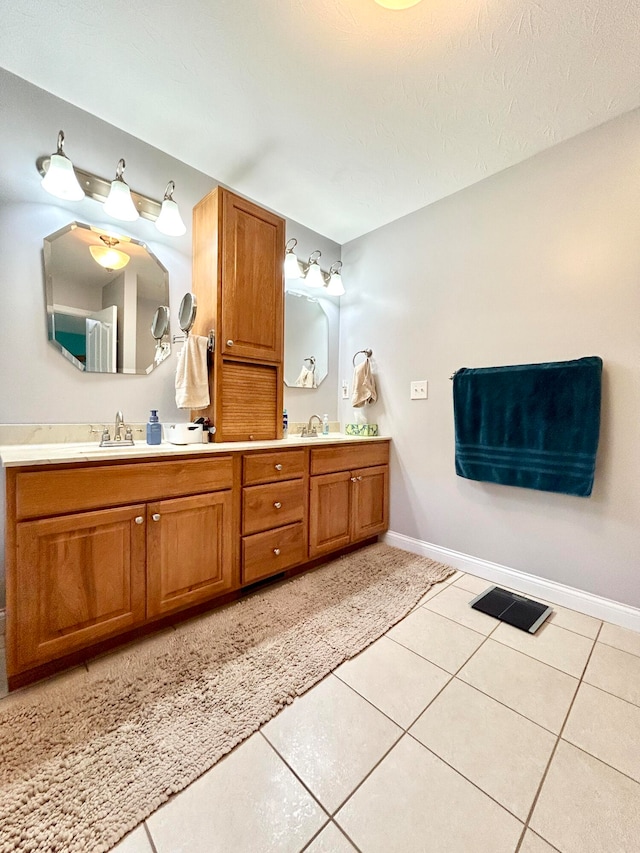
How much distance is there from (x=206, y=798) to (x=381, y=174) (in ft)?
9.36

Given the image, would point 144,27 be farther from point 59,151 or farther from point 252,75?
point 59,151

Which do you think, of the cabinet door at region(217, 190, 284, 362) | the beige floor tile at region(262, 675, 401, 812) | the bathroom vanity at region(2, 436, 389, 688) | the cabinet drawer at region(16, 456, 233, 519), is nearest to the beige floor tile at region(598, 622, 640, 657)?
the beige floor tile at region(262, 675, 401, 812)

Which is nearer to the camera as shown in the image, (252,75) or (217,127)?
(252,75)

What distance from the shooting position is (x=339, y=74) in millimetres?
1509

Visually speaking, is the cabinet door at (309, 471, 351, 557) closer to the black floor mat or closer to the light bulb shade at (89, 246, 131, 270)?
the black floor mat

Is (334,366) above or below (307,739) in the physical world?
above

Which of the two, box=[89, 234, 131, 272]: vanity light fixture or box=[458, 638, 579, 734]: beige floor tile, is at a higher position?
box=[89, 234, 131, 272]: vanity light fixture

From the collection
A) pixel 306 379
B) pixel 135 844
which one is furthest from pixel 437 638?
pixel 306 379

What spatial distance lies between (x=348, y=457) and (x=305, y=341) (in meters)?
1.05

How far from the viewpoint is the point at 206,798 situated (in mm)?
892

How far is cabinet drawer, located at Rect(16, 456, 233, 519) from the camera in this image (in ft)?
3.90

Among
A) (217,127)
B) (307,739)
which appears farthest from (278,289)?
(307,739)

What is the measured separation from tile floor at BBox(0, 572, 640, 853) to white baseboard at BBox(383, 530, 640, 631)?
0.73 feet

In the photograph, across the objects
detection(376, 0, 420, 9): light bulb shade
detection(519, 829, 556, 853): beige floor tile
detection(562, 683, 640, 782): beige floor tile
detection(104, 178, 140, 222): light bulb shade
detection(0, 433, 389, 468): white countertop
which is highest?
detection(376, 0, 420, 9): light bulb shade
